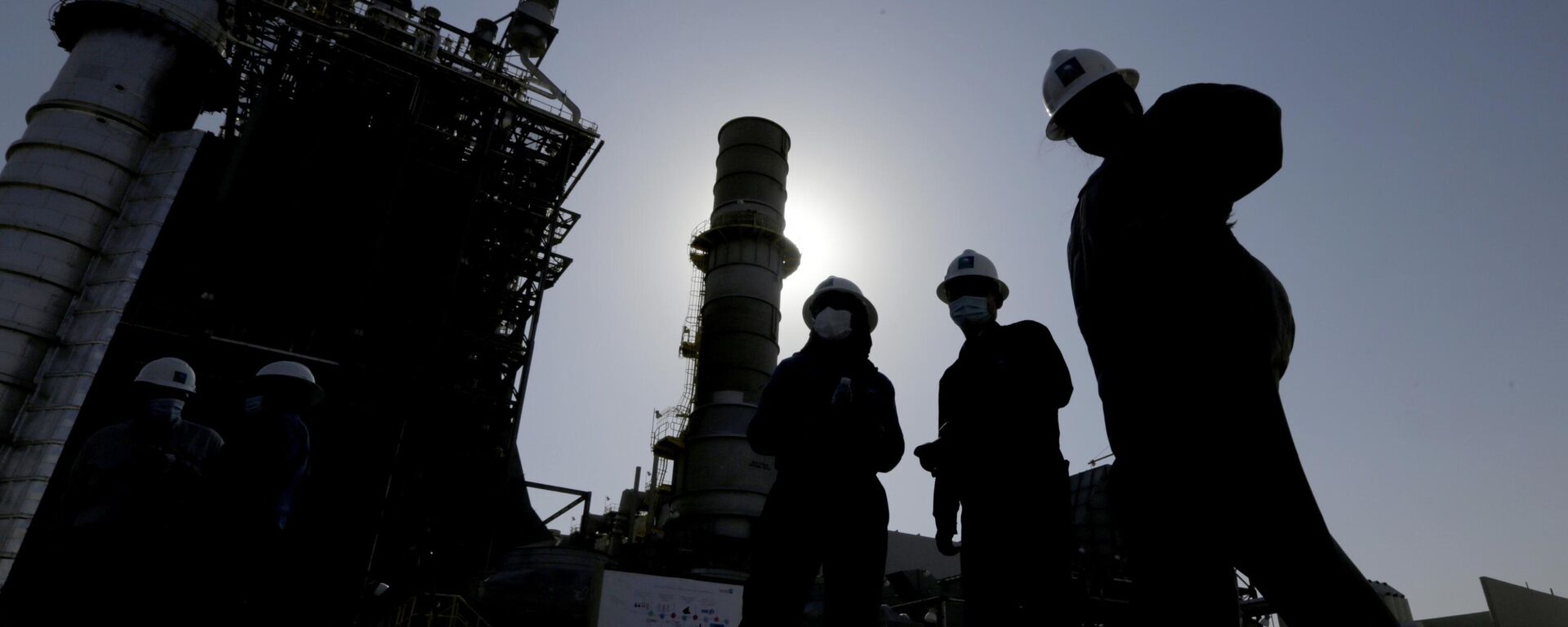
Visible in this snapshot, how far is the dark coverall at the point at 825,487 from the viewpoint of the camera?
11.9ft

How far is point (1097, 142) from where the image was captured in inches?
93.4

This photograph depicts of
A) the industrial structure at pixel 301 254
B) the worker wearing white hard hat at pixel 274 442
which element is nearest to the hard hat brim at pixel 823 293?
the worker wearing white hard hat at pixel 274 442

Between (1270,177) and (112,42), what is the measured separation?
27408mm

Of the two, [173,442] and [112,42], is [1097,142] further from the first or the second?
[112,42]

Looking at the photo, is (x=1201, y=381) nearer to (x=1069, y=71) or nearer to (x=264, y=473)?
(x=1069, y=71)

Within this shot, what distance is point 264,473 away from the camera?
5.27 m

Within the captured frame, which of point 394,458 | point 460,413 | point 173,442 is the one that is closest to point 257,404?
point 173,442

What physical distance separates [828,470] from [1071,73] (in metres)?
2.17

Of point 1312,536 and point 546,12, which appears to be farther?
point 546,12

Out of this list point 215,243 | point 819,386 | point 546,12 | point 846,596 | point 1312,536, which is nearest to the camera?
point 1312,536

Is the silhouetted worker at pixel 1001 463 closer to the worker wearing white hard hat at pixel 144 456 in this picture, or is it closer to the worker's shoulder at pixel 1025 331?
the worker's shoulder at pixel 1025 331

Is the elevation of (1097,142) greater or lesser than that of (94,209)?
lesser

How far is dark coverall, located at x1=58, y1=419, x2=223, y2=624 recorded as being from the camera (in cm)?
461

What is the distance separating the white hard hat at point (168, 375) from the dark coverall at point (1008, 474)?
16.5ft
